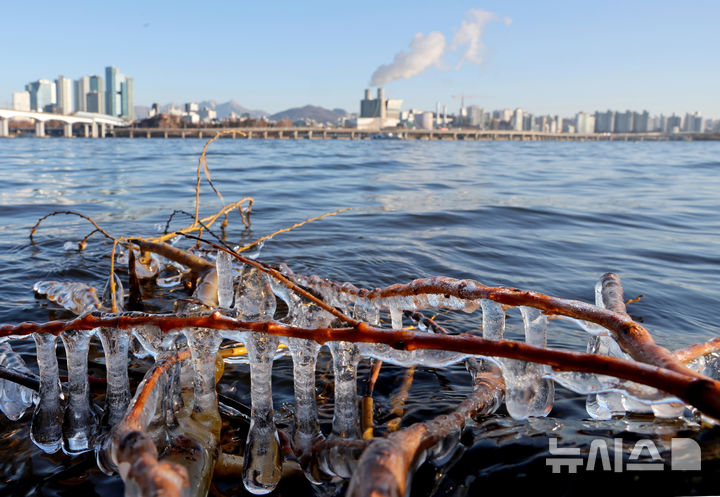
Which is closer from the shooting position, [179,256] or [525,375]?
[525,375]

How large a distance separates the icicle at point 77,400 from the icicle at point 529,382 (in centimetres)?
112

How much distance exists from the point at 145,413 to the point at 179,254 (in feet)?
8.23

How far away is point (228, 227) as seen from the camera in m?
7.07

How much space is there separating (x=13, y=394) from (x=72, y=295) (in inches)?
66.4

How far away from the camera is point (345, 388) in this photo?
130cm

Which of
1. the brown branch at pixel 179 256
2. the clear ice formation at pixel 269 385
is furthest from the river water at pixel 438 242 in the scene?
the brown branch at pixel 179 256

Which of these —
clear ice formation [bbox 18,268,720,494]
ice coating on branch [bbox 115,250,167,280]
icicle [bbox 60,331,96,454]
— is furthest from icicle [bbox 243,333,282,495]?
ice coating on branch [bbox 115,250,167,280]

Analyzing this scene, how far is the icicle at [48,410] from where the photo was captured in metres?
1.43

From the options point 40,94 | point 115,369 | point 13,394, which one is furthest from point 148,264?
point 40,94

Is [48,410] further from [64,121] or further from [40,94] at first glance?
[40,94]

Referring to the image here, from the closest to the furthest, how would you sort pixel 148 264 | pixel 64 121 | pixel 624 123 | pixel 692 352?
pixel 692 352 < pixel 148 264 < pixel 64 121 < pixel 624 123

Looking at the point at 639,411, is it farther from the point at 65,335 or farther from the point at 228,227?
the point at 228,227

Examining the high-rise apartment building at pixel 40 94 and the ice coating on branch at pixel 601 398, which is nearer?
the ice coating on branch at pixel 601 398

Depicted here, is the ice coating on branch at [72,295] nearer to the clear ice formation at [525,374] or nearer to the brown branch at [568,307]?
the brown branch at [568,307]
